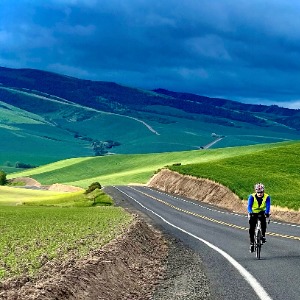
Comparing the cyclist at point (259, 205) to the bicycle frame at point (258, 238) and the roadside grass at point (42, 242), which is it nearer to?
the bicycle frame at point (258, 238)

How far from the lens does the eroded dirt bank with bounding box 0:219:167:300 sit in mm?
12875

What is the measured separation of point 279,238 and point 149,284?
1364 centimetres

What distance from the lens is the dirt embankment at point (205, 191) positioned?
50.3m

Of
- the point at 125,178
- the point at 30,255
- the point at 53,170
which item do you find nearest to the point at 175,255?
the point at 30,255

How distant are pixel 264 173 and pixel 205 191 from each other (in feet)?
41.6

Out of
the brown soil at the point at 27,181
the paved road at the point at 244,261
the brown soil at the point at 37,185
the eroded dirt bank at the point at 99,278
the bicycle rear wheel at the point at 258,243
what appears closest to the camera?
the eroded dirt bank at the point at 99,278

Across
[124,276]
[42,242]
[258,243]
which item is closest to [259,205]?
[258,243]

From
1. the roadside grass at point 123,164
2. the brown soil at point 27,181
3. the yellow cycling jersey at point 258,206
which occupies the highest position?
the yellow cycling jersey at point 258,206

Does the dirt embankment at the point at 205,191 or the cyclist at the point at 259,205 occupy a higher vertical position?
the cyclist at the point at 259,205

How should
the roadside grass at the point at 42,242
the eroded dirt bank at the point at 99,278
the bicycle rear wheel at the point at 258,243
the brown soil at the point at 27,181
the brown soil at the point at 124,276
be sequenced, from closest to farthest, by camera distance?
the eroded dirt bank at the point at 99,278 < the brown soil at the point at 124,276 < the roadside grass at the point at 42,242 < the bicycle rear wheel at the point at 258,243 < the brown soil at the point at 27,181

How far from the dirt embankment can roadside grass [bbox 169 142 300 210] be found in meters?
0.76

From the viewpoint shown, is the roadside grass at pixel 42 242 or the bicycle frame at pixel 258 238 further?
the bicycle frame at pixel 258 238

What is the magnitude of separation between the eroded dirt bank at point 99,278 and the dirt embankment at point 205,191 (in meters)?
28.4

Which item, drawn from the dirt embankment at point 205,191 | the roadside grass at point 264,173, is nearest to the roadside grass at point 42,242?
the dirt embankment at point 205,191
